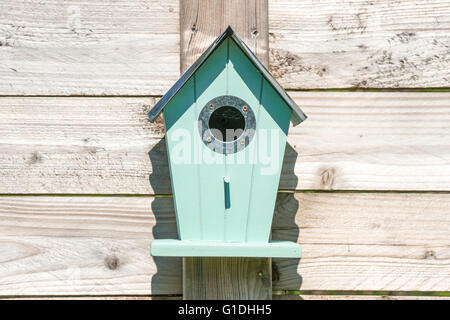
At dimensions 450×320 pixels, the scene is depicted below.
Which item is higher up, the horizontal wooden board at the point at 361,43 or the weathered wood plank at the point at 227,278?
the horizontal wooden board at the point at 361,43

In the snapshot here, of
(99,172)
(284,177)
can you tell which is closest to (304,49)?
(284,177)

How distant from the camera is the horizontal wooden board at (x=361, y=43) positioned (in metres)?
1.16

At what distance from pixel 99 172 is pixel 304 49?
0.57m

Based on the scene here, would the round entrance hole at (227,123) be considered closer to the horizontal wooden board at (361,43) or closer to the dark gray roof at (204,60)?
the dark gray roof at (204,60)

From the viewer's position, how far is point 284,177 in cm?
114

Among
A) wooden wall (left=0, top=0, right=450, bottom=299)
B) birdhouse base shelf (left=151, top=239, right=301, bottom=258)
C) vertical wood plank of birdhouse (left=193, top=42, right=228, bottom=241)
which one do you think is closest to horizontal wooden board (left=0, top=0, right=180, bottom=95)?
wooden wall (left=0, top=0, right=450, bottom=299)

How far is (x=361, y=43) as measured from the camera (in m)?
1.17

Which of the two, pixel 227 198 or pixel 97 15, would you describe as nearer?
pixel 227 198

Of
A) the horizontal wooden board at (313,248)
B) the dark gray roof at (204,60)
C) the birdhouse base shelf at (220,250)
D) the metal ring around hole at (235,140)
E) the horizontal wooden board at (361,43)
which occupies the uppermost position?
the horizontal wooden board at (361,43)

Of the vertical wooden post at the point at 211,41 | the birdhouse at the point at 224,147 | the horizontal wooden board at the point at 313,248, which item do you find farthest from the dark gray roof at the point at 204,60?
the horizontal wooden board at the point at 313,248

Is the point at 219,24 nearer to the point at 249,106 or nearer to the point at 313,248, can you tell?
the point at 249,106

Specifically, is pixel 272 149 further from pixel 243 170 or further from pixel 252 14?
pixel 252 14

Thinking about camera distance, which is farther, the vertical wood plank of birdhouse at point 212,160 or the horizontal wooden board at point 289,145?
the horizontal wooden board at point 289,145

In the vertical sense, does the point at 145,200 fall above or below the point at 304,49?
below
